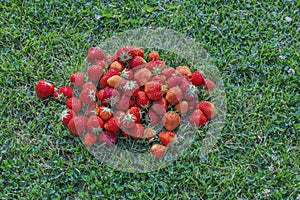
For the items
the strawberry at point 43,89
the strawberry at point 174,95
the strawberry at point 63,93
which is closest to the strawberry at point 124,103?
the strawberry at point 174,95

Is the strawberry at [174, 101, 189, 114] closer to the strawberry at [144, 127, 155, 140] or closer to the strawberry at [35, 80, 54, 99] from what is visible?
the strawberry at [144, 127, 155, 140]

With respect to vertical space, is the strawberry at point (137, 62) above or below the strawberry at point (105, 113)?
above

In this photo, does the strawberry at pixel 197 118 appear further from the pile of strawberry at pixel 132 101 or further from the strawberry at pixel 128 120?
the strawberry at pixel 128 120

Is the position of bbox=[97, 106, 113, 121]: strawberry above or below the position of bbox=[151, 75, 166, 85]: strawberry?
below

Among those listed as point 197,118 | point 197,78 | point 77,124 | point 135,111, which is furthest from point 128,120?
point 197,78

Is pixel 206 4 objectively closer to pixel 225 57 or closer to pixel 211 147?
pixel 225 57

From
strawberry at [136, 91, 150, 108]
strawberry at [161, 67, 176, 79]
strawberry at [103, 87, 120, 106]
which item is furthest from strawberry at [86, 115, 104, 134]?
strawberry at [161, 67, 176, 79]

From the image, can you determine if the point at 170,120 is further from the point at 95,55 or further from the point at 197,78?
the point at 95,55

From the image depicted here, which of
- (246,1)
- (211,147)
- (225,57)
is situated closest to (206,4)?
(246,1)
